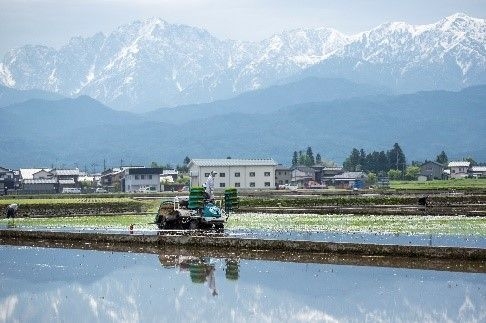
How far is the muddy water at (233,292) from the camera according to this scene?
679 inches

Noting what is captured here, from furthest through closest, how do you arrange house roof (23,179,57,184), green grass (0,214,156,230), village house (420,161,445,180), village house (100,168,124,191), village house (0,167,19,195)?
village house (420,161,445,180) < village house (100,168,124,191) < house roof (23,179,57,184) < village house (0,167,19,195) < green grass (0,214,156,230)

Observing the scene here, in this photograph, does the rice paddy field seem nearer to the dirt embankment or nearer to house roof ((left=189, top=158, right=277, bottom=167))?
the dirt embankment

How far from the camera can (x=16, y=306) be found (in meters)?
18.8

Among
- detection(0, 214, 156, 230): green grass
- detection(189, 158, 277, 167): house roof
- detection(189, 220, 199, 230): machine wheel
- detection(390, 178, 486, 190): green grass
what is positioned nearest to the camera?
detection(189, 220, 199, 230): machine wheel

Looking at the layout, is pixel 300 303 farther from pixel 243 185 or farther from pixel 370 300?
pixel 243 185

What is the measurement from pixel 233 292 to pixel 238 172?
94043mm

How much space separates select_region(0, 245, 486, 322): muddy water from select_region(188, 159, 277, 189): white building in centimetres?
8608

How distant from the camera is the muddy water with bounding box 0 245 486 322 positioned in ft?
56.6

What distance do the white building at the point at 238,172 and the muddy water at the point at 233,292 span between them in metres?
86.1

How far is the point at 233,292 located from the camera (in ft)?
65.5

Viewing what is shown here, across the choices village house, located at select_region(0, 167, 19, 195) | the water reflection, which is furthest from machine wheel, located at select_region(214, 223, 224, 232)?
village house, located at select_region(0, 167, 19, 195)

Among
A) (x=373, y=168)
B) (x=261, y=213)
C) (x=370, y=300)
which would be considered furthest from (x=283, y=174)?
(x=370, y=300)

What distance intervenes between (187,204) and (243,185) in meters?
79.0

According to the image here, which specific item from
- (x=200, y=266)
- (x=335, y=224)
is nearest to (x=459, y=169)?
(x=335, y=224)
